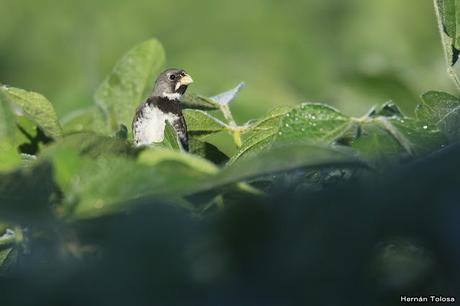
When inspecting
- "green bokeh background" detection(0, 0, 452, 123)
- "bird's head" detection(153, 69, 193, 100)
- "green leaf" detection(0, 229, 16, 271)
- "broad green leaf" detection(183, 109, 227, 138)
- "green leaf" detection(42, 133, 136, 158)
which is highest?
"green bokeh background" detection(0, 0, 452, 123)

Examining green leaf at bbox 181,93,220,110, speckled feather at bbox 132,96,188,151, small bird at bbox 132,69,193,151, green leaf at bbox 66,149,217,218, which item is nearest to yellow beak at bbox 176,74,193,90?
small bird at bbox 132,69,193,151

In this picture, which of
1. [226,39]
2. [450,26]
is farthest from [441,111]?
[226,39]

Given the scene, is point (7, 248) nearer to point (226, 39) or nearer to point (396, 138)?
point (396, 138)

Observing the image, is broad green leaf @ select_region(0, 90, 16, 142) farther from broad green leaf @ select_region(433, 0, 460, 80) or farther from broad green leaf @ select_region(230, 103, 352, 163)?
broad green leaf @ select_region(433, 0, 460, 80)

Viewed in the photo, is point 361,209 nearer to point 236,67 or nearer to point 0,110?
point 0,110

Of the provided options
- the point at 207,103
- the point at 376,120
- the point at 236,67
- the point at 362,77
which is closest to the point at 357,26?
the point at 236,67

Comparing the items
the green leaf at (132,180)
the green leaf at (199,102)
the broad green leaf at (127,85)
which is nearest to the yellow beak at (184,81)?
the broad green leaf at (127,85)
